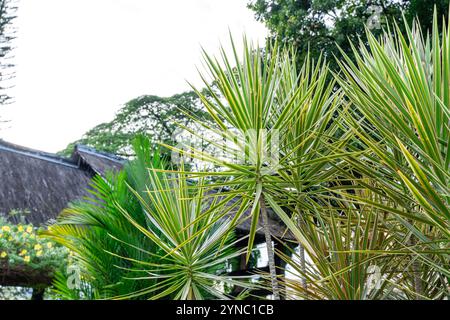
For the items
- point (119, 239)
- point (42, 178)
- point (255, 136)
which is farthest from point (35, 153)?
point (255, 136)

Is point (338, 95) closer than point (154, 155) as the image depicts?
Yes

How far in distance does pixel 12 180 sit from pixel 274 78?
619cm

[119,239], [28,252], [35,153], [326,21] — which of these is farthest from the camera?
[35,153]

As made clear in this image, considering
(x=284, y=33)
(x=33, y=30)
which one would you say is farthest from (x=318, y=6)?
(x=33, y=30)

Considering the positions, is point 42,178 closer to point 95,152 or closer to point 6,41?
point 95,152

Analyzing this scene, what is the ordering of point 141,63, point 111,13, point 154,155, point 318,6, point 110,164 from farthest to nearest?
point 141,63
point 111,13
point 110,164
point 318,6
point 154,155

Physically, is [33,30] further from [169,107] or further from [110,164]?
[110,164]

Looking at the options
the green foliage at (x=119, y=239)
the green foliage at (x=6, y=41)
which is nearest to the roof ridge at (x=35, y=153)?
the green foliage at (x=6, y=41)

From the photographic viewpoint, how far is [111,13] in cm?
1322

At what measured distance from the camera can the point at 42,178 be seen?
25.0 feet

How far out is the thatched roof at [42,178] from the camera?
6.58 meters

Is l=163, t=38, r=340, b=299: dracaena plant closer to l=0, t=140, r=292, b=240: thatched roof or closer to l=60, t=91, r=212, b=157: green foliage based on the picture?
l=0, t=140, r=292, b=240: thatched roof

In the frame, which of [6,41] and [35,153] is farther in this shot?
[6,41]

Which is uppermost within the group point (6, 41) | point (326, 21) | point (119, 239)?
point (6, 41)
